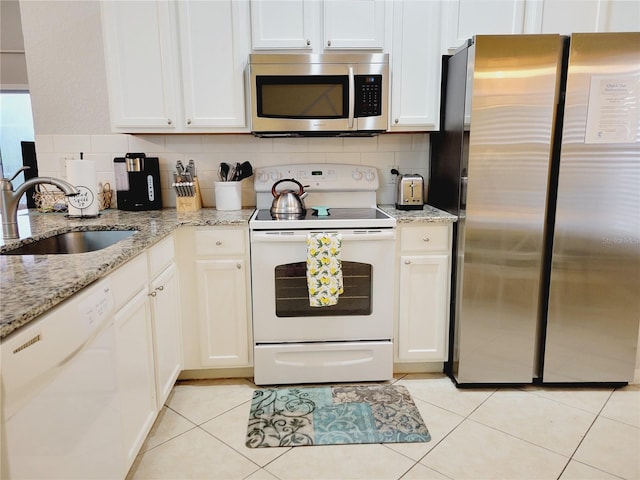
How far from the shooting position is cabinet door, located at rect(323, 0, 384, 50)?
2365 mm

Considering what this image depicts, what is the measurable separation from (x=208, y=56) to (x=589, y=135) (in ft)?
6.41

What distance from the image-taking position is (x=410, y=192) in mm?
2592

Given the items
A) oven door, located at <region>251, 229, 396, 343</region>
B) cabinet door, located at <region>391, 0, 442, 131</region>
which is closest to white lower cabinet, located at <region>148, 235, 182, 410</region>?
oven door, located at <region>251, 229, 396, 343</region>

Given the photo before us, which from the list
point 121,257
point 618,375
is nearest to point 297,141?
point 121,257

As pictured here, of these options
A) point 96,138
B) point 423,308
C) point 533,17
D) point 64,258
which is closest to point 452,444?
point 423,308

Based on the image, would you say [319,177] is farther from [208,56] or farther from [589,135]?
[589,135]

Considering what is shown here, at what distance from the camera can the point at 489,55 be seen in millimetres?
2070

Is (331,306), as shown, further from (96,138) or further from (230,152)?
(96,138)

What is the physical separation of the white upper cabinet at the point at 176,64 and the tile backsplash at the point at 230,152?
0.98 feet

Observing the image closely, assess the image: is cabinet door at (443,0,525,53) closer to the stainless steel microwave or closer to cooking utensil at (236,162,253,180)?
the stainless steel microwave

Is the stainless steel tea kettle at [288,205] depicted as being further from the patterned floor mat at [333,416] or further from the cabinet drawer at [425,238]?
the patterned floor mat at [333,416]

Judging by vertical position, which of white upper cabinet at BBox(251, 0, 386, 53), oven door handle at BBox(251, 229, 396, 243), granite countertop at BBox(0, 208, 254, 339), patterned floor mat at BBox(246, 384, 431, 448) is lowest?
patterned floor mat at BBox(246, 384, 431, 448)

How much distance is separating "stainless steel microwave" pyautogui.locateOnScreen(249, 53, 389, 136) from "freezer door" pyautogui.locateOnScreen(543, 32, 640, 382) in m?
0.92

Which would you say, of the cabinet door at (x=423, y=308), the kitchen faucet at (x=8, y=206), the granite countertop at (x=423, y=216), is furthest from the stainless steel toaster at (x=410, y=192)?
the kitchen faucet at (x=8, y=206)
